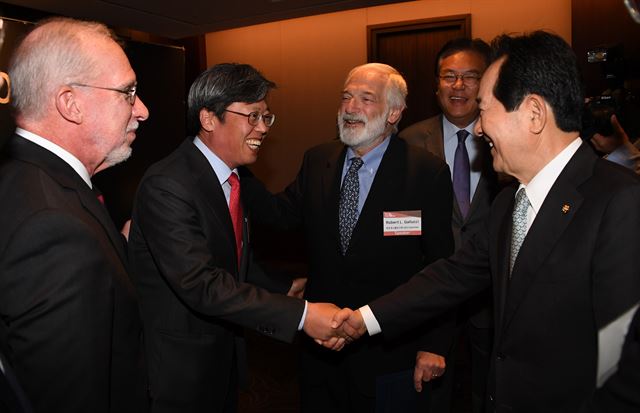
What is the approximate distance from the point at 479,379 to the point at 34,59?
2.62 m

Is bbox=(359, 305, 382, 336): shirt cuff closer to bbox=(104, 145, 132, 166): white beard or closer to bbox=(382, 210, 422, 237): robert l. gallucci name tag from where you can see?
bbox=(382, 210, 422, 237): robert l. gallucci name tag

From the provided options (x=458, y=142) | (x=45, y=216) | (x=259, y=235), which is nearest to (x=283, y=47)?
(x=259, y=235)

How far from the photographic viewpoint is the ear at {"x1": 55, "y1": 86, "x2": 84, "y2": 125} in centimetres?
148

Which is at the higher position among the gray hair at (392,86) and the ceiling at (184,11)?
the ceiling at (184,11)

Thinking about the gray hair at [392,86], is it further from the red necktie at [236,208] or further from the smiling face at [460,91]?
the red necktie at [236,208]

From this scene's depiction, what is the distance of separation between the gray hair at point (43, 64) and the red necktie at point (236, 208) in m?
1.00

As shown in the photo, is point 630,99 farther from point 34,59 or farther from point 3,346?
point 3,346

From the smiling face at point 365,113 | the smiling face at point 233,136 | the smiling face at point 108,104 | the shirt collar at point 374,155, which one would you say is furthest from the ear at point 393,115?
the smiling face at point 108,104

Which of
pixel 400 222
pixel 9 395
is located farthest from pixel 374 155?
pixel 9 395

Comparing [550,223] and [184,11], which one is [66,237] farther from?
[184,11]

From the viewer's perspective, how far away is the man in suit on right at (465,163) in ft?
9.26

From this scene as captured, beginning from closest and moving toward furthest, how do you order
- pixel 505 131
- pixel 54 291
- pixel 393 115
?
pixel 54 291 < pixel 505 131 < pixel 393 115

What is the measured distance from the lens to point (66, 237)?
1.23 m

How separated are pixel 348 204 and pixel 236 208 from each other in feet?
1.78
